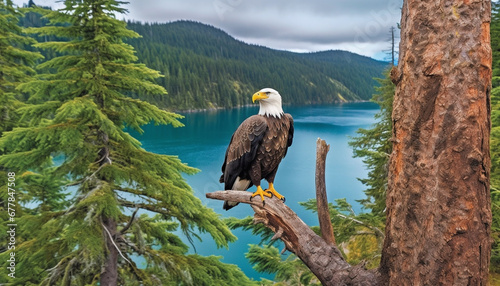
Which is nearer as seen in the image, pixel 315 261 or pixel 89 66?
pixel 315 261

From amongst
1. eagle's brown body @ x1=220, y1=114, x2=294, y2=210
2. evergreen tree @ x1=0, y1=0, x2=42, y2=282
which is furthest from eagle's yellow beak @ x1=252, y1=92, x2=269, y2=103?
evergreen tree @ x1=0, y1=0, x2=42, y2=282

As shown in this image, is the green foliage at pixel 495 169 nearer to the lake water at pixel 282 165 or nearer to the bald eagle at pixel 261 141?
the bald eagle at pixel 261 141

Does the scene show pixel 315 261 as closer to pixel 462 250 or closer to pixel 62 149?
pixel 462 250

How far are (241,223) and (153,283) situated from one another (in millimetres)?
2206

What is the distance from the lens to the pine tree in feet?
18.7

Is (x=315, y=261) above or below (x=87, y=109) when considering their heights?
below

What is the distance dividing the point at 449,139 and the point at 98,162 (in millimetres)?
6020

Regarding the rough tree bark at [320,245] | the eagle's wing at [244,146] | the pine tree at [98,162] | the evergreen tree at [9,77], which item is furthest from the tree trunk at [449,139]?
the evergreen tree at [9,77]

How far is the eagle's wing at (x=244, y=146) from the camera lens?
140 inches

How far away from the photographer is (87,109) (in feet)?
18.2

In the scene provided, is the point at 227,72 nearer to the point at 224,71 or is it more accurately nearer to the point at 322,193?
the point at 224,71

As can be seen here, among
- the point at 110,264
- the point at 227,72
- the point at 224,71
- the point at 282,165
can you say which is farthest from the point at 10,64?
the point at 227,72

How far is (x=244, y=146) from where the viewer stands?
3.66 m

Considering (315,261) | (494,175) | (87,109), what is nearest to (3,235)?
(87,109)
